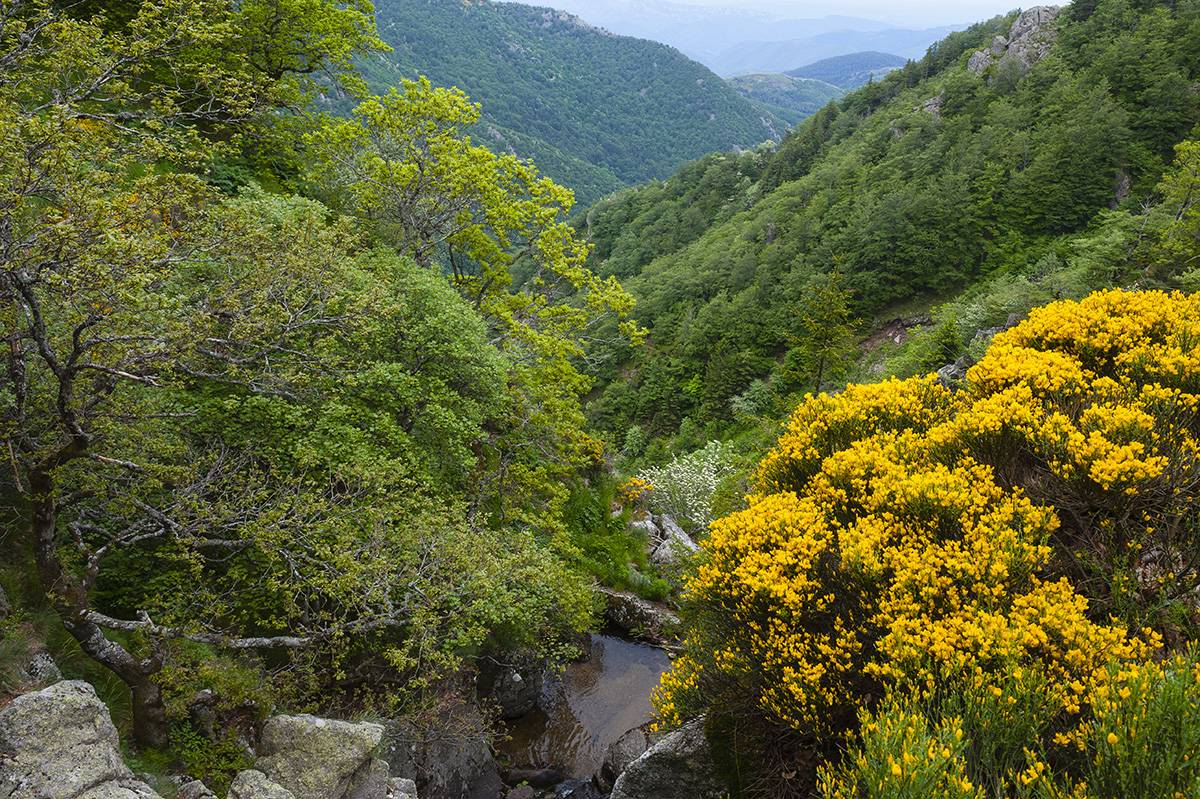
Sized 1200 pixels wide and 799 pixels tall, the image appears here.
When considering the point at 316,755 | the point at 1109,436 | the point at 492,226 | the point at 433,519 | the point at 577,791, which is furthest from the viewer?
the point at 492,226

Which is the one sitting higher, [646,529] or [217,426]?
[217,426]

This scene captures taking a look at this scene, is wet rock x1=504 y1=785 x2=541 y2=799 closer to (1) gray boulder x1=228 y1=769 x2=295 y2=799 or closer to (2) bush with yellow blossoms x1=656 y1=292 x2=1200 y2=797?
(2) bush with yellow blossoms x1=656 y1=292 x2=1200 y2=797

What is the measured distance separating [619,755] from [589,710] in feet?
12.5

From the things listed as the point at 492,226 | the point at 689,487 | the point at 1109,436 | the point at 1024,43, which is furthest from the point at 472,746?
the point at 1024,43

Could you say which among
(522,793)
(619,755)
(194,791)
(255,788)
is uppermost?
(255,788)

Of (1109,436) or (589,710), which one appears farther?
(589,710)

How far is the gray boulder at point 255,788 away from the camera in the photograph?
22.5 feet

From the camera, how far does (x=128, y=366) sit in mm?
7316

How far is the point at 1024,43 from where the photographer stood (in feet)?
257

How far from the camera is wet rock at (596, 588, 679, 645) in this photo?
19.9 meters

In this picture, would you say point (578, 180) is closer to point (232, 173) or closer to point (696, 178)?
point (696, 178)

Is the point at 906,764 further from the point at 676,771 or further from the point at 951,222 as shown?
the point at 951,222

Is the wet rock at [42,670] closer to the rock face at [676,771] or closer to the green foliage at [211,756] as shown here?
the green foliage at [211,756]

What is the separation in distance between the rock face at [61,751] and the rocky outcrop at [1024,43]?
99796mm
